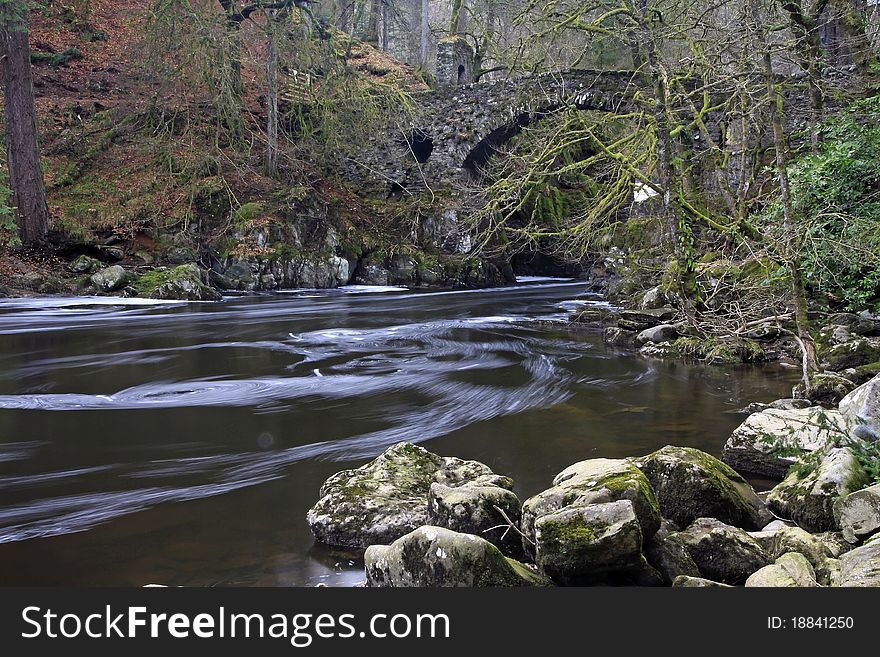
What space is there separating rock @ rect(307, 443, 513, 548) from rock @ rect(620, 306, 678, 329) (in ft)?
26.0

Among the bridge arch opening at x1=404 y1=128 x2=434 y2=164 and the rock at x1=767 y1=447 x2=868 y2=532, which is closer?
the rock at x1=767 y1=447 x2=868 y2=532

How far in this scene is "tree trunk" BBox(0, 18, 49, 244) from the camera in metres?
16.0

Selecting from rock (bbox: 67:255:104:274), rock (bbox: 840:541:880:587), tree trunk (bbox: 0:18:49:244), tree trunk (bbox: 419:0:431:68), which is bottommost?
rock (bbox: 840:541:880:587)

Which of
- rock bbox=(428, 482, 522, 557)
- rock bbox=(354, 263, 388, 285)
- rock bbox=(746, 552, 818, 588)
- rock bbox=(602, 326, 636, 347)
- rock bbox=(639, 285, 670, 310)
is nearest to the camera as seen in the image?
rock bbox=(746, 552, 818, 588)

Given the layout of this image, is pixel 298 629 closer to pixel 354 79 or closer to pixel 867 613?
pixel 867 613

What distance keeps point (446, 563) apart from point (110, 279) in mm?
15395

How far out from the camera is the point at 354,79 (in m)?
21.4

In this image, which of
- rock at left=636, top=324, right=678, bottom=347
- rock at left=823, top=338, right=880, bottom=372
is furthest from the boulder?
rock at left=636, top=324, right=678, bottom=347

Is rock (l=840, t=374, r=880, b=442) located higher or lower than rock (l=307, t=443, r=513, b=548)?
higher

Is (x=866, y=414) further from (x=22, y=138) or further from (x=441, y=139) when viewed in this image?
(x=441, y=139)

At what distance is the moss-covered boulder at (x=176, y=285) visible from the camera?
15.9 metres

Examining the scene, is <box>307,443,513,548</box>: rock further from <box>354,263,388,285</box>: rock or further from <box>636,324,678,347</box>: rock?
<box>354,263,388,285</box>: rock

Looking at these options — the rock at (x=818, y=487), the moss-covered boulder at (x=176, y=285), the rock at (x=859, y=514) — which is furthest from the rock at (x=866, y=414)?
the moss-covered boulder at (x=176, y=285)

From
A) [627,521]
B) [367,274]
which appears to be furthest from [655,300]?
[627,521]
